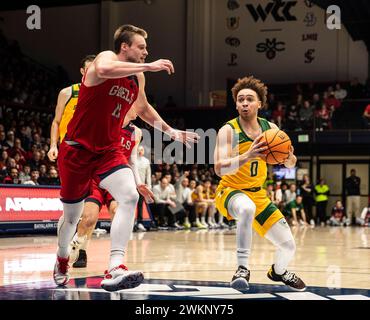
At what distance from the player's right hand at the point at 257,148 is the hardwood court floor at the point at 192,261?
127 cm

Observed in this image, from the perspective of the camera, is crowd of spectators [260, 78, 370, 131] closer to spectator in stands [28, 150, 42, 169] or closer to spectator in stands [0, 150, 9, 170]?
spectator in stands [28, 150, 42, 169]

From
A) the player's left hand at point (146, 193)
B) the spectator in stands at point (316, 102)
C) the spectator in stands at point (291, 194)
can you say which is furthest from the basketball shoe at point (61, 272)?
the spectator in stands at point (316, 102)

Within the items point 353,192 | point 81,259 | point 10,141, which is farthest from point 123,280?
point 353,192

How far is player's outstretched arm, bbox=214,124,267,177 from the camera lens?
557 centimetres

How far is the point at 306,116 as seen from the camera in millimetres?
24594

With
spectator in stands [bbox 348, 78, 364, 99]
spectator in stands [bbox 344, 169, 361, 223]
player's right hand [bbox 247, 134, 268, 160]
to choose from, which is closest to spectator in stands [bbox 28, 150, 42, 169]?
player's right hand [bbox 247, 134, 268, 160]

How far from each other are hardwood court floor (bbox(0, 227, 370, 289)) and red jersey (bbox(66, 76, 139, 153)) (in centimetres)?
161

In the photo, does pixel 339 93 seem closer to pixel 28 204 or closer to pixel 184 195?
pixel 184 195

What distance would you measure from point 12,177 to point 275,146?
9453 mm

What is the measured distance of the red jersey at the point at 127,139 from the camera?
7.36 metres

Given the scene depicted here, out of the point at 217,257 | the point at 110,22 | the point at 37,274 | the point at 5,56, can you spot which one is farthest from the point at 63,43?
the point at 37,274

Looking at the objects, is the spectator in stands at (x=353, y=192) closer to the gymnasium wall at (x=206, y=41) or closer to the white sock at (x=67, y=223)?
the gymnasium wall at (x=206, y=41)
